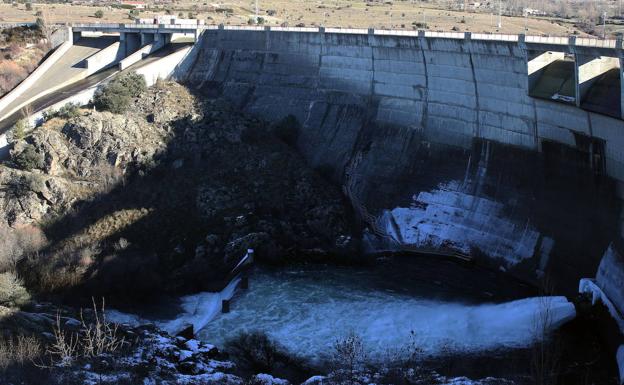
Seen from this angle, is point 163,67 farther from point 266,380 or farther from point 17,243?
point 266,380

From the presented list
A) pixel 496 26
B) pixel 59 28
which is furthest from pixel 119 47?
pixel 496 26

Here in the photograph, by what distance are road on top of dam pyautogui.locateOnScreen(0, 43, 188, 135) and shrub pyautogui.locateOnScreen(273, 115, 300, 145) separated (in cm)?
1211

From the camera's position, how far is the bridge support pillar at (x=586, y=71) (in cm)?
2620

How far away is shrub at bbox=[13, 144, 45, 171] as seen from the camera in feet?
115

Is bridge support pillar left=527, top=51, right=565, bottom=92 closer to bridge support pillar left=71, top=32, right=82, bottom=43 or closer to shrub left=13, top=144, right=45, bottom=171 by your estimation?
shrub left=13, top=144, right=45, bottom=171

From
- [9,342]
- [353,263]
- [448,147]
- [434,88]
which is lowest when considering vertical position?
[353,263]

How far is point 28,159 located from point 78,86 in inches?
492

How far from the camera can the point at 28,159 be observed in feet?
115

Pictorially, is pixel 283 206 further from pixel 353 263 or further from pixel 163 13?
pixel 163 13

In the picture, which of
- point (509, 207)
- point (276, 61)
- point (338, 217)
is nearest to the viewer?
point (509, 207)

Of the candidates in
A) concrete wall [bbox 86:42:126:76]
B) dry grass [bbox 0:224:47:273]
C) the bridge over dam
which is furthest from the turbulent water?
concrete wall [bbox 86:42:126:76]

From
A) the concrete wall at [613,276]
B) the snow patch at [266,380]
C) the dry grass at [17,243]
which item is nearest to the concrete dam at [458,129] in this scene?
the concrete wall at [613,276]

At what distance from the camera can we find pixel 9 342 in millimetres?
19141

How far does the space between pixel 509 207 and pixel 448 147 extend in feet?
15.6
